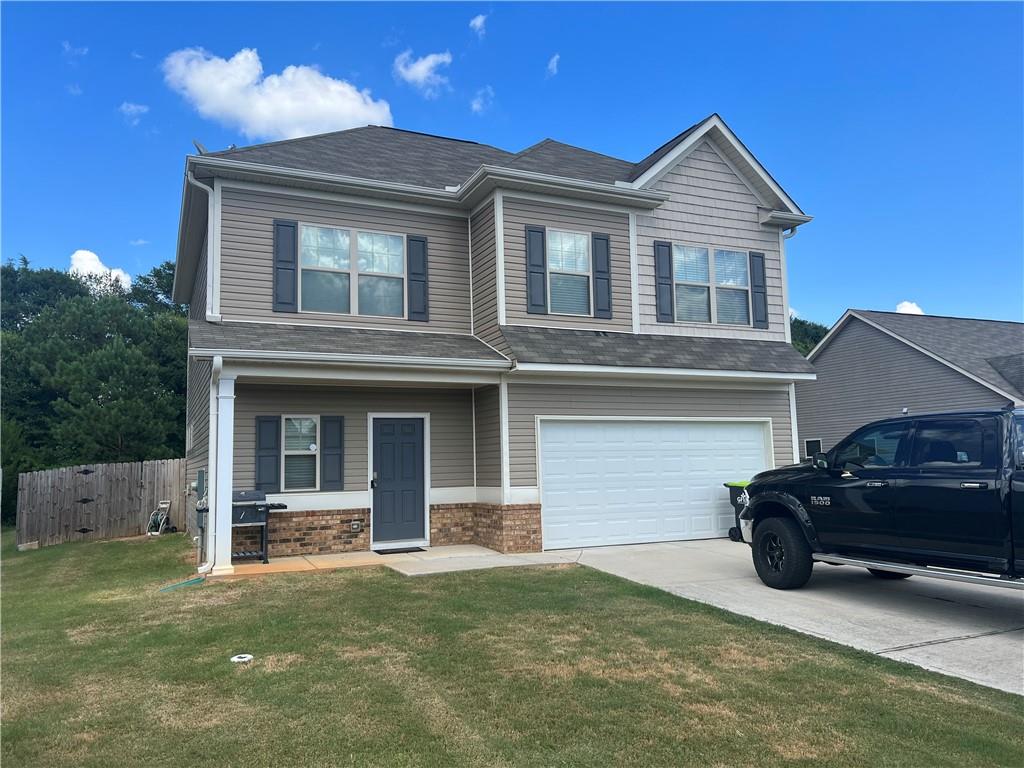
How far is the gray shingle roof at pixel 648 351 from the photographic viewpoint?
440 inches

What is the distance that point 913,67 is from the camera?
14.2 m

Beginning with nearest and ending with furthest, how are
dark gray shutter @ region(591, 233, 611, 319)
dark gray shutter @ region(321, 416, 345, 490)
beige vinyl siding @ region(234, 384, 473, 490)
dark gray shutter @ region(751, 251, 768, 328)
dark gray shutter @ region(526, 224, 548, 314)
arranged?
1. beige vinyl siding @ region(234, 384, 473, 490)
2. dark gray shutter @ region(321, 416, 345, 490)
3. dark gray shutter @ region(526, 224, 548, 314)
4. dark gray shutter @ region(591, 233, 611, 319)
5. dark gray shutter @ region(751, 251, 768, 328)

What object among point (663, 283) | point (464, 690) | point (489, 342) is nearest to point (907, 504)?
point (464, 690)

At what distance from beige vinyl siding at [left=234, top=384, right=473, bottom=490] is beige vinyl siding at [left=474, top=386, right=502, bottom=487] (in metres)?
0.23

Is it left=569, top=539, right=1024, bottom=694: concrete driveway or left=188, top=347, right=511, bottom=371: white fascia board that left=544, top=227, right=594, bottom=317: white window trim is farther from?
left=569, top=539, right=1024, bottom=694: concrete driveway

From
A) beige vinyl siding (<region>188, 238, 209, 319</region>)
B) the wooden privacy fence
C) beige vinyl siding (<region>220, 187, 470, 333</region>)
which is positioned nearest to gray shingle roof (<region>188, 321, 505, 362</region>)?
beige vinyl siding (<region>220, 187, 470, 333</region>)

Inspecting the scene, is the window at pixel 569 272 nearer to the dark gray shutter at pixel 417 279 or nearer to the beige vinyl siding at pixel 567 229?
the beige vinyl siding at pixel 567 229

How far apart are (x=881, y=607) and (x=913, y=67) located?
11.9 m

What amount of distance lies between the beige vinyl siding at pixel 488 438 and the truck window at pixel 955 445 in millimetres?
5966

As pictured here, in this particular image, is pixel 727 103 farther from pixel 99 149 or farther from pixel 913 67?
pixel 99 149

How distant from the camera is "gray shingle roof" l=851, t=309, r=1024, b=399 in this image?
66.4ft

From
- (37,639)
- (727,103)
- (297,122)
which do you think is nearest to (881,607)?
(37,639)

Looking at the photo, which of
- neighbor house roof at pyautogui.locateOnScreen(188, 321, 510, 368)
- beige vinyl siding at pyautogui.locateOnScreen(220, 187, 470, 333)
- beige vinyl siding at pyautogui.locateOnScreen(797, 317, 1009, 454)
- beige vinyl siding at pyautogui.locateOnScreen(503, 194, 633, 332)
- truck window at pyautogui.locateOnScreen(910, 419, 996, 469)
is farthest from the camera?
beige vinyl siding at pyautogui.locateOnScreen(797, 317, 1009, 454)

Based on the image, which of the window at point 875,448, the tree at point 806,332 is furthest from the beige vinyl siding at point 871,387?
the tree at point 806,332
